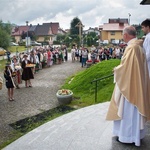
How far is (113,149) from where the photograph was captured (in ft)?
16.0

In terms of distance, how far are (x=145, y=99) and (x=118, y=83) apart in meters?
0.54

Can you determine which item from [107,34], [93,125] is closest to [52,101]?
[93,125]

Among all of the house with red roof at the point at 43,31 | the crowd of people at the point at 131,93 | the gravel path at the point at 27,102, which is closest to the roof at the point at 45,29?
the house with red roof at the point at 43,31

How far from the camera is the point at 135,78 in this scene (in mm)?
4586

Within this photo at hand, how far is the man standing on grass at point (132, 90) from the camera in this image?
4.55 meters

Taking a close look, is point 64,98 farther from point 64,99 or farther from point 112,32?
point 112,32

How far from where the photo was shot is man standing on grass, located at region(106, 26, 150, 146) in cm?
455

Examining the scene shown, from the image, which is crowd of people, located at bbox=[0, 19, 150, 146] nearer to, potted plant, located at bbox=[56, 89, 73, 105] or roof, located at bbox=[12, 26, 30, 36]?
potted plant, located at bbox=[56, 89, 73, 105]

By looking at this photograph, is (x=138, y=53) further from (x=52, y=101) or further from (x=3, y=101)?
(x=3, y=101)

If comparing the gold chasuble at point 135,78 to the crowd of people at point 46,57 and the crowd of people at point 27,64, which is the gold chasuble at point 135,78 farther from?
the crowd of people at point 46,57

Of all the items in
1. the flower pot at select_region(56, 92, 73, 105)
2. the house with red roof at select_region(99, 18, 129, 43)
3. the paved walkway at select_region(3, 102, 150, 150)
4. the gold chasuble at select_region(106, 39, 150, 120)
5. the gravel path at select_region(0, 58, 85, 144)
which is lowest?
the gravel path at select_region(0, 58, 85, 144)

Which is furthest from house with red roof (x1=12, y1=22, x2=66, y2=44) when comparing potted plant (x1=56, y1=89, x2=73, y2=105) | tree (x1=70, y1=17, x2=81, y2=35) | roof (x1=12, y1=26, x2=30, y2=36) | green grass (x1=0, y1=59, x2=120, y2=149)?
potted plant (x1=56, y1=89, x2=73, y2=105)

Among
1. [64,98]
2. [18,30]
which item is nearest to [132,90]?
[64,98]

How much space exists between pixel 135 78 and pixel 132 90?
0.22 metres
